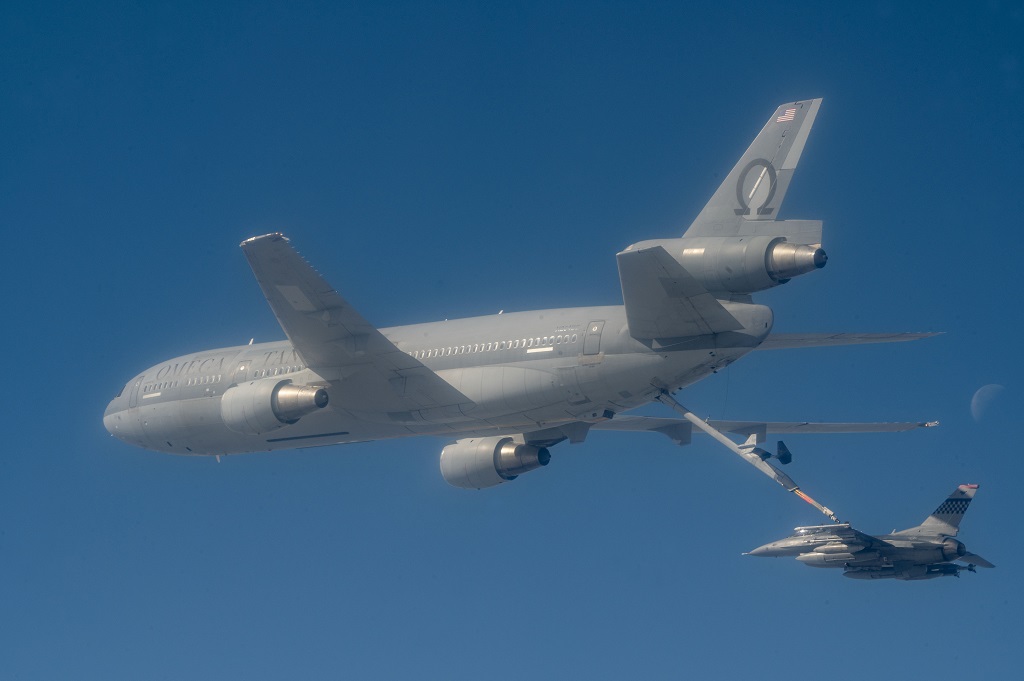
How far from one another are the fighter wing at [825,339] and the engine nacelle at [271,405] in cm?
1123

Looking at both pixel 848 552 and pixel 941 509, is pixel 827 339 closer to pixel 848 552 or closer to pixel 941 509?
pixel 848 552

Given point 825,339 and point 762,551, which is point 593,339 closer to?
point 825,339

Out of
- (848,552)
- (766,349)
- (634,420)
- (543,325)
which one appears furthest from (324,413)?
(848,552)

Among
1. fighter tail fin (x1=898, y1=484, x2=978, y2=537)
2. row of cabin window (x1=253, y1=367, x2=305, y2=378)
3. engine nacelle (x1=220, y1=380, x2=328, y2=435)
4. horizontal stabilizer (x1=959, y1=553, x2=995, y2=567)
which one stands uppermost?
row of cabin window (x1=253, y1=367, x2=305, y2=378)

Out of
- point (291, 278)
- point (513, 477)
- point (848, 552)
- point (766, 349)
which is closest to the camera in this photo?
point (766, 349)

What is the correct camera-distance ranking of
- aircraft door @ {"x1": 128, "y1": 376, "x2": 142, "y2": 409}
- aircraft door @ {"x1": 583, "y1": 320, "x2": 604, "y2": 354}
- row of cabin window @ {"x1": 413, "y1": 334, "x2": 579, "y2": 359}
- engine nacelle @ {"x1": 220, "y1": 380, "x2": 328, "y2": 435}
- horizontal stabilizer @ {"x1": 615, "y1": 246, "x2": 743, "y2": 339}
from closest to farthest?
horizontal stabilizer @ {"x1": 615, "y1": 246, "x2": 743, "y2": 339}, aircraft door @ {"x1": 583, "y1": 320, "x2": 604, "y2": 354}, row of cabin window @ {"x1": 413, "y1": 334, "x2": 579, "y2": 359}, engine nacelle @ {"x1": 220, "y1": 380, "x2": 328, "y2": 435}, aircraft door @ {"x1": 128, "y1": 376, "x2": 142, "y2": 409}

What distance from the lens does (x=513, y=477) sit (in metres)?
32.3

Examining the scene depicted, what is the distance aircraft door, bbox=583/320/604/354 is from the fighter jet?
8961 millimetres

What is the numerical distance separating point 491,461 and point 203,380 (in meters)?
8.87

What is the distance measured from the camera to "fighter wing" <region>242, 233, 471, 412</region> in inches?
1077

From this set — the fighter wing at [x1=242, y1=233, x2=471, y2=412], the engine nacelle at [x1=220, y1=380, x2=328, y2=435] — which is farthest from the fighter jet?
the engine nacelle at [x1=220, y1=380, x2=328, y2=435]

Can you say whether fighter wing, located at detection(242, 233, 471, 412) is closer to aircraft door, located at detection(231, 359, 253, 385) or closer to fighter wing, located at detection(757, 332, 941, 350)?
aircraft door, located at detection(231, 359, 253, 385)

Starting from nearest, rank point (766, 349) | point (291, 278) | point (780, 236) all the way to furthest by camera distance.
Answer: point (780, 236)
point (766, 349)
point (291, 278)

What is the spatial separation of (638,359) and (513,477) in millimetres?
8557
